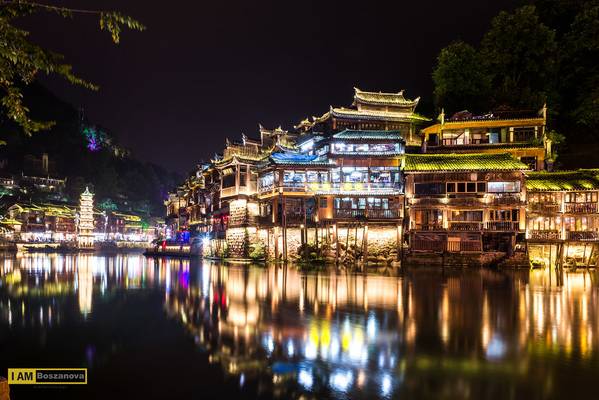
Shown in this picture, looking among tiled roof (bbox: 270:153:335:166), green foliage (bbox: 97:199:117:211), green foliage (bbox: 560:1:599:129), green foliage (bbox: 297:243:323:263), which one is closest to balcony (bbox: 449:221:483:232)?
green foliage (bbox: 297:243:323:263)

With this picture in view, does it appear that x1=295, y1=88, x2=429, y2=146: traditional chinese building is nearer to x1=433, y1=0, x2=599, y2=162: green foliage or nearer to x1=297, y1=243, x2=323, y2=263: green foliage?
x1=433, y1=0, x2=599, y2=162: green foliage

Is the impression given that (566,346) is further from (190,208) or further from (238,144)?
(190,208)

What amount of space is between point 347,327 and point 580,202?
32439 mm

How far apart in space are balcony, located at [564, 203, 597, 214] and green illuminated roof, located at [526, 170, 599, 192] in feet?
4.71

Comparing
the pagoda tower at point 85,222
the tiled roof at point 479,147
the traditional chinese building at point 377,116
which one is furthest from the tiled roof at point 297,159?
the pagoda tower at point 85,222

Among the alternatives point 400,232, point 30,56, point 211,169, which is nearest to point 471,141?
point 400,232

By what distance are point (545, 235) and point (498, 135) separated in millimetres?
15361

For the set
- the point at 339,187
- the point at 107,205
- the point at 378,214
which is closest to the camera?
the point at 378,214

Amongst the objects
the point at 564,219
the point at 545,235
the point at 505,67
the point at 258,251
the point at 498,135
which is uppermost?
the point at 505,67

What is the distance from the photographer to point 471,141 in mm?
51125

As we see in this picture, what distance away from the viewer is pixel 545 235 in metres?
38.8

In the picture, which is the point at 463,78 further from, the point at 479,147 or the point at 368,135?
the point at 368,135

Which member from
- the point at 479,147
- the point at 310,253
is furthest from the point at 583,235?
the point at 310,253

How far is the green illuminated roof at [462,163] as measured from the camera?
39.6 m
